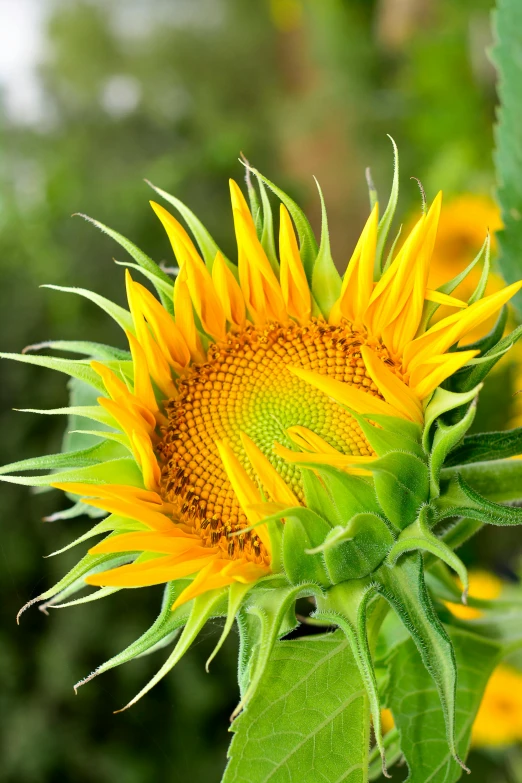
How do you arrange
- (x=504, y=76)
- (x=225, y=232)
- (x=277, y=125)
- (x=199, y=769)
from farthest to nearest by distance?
1. (x=277, y=125)
2. (x=225, y=232)
3. (x=199, y=769)
4. (x=504, y=76)

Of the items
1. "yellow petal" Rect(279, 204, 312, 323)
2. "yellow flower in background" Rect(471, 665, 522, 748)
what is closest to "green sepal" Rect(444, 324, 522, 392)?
"yellow petal" Rect(279, 204, 312, 323)

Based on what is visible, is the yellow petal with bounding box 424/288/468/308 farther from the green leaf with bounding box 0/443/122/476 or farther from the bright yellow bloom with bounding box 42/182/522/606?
the green leaf with bounding box 0/443/122/476

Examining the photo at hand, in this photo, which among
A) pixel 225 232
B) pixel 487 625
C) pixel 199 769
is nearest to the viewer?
pixel 487 625

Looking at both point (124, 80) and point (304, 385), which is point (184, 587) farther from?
point (124, 80)

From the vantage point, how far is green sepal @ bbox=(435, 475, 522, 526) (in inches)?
15.8

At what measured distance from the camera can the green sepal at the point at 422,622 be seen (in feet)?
1.25

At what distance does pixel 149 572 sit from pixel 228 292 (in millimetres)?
188

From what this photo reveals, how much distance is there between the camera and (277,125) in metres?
3.87

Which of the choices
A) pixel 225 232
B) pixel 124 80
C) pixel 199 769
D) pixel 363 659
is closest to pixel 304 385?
pixel 363 659

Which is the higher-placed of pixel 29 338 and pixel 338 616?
pixel 29 338

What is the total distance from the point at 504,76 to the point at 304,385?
40 centimetres

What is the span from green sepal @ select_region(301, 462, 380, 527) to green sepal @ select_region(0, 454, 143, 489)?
0.12 meters

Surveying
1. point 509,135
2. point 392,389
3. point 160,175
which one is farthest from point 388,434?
point 160,175

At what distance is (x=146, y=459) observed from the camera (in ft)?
1.58
